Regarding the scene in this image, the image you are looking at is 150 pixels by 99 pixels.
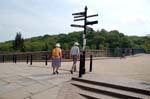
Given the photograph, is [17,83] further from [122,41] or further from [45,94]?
[122,41]

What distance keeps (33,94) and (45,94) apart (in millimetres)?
453

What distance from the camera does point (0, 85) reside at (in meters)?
11.9

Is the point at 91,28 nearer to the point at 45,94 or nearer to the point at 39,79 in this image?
the point at 39,79

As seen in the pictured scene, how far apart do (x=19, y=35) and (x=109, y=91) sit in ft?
287

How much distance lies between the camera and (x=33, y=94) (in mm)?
10352

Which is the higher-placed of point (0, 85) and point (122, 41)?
point (122, 41)

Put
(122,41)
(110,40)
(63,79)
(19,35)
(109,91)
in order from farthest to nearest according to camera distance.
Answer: (19,35) → (110,40) → (122,41) → (63,79) → (109,91)

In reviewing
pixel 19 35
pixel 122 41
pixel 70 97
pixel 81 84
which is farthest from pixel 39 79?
pixel 19 35

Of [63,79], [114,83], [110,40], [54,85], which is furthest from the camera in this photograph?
[110,40]

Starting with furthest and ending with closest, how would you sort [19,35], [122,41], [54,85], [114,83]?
1. [19,35]
2. [122,41]
3. [54,85]
4. [114,83]

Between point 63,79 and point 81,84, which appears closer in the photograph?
point 81,84

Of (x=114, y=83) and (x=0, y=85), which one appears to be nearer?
(x=114, y=83)

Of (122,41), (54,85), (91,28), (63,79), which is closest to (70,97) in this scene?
(54,85)

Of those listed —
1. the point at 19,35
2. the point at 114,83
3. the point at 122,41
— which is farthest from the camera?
the point at 19,35
